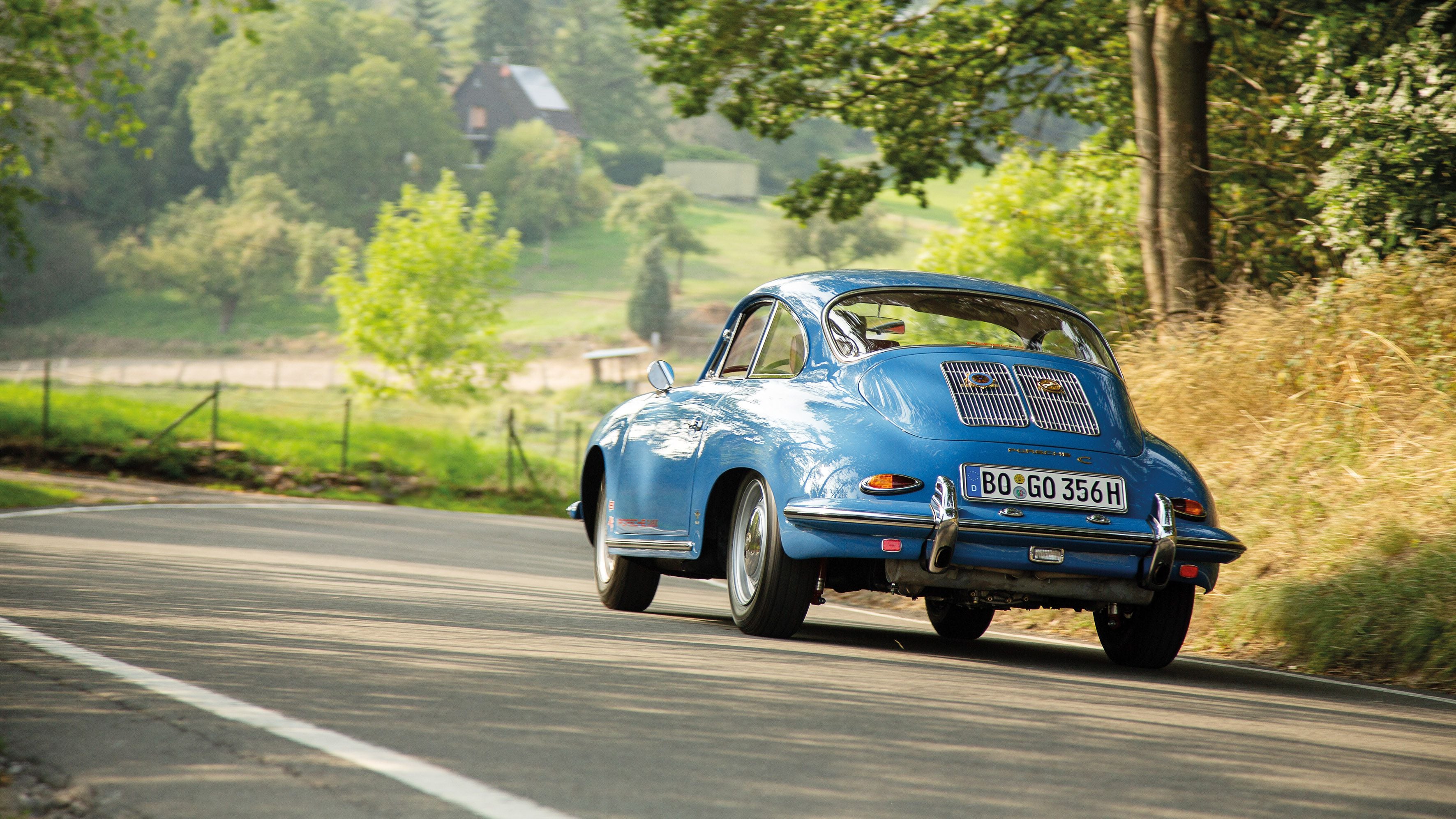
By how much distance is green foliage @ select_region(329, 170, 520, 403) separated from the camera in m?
64.5

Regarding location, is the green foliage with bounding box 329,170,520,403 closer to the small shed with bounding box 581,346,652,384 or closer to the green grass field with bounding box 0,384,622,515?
the green grass field with bounding box 0,384,622,515


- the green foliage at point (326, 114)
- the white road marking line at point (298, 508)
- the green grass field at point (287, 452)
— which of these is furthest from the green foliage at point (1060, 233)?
the green foliage at point (326, 114)

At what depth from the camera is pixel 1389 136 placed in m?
11.4

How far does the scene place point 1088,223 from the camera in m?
19.4

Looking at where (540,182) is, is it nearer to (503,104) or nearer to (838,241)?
(503,104)

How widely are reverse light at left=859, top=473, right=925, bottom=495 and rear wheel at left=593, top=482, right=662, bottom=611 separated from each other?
2.46 meters

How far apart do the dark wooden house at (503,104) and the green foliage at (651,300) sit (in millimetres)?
48977

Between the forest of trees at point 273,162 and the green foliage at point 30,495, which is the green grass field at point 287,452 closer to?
the green foliage at point 30,495

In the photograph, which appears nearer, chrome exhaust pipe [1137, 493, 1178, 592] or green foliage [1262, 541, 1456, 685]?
chrome exhaust pipe [1137, 493, 1178, 592]

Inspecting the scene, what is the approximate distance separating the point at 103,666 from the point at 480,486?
26.7 metres

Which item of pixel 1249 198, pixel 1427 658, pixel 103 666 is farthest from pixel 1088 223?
pixel 103 666

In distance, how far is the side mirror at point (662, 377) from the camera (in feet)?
28.0

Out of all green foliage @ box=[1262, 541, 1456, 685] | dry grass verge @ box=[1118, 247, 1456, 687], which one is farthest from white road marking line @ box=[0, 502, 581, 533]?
green foliage @ box=[1262, 541, 1456, 685]

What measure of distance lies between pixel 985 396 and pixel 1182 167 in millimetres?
8549
